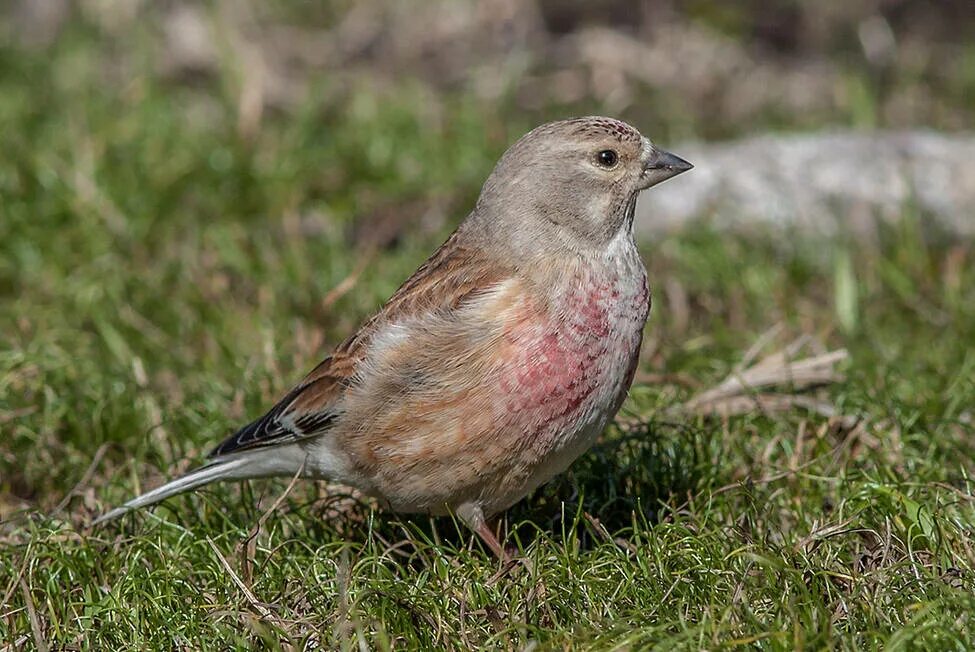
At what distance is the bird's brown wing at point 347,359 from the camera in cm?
445

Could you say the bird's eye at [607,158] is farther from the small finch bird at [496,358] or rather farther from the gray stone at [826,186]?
the gray stone at [826,186]

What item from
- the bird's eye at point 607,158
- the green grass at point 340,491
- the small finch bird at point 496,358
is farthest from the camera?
the bird's eye at point 607,158

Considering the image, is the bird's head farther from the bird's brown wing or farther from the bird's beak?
the bird's brown wing

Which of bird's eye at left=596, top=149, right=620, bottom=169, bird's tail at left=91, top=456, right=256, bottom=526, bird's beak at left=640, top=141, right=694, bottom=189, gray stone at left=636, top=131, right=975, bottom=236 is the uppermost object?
bird's eye at left=596, top=149, right=620, bottom=169

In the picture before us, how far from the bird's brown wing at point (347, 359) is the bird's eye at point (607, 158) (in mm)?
478

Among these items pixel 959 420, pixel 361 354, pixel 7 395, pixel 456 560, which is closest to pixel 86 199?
pixel 7 395

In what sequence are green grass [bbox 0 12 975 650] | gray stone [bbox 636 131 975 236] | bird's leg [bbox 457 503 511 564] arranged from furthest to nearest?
1. gray stone [bbox 636 131 975 236]
2. bird's leg [bbox 457 503 511 564]
3. green grass [bbox 0 12 975 650]

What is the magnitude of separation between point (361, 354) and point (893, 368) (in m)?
2.19

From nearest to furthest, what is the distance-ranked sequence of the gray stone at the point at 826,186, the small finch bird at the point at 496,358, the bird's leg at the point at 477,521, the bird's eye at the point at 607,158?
the small finch bird at the point at 496,358
the bird's leg at the point at 477,521
the bird's eye at the point at 607,158
the gray stone at the point at 826,186

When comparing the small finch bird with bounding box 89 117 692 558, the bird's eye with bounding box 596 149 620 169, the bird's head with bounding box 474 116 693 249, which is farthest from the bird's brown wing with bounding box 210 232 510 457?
the bird's eye with bounding box 596 149 620 169

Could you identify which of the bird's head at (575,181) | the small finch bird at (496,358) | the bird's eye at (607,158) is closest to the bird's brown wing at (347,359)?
the small finch bird at (496,358)

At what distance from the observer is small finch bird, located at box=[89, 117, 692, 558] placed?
4.19 m

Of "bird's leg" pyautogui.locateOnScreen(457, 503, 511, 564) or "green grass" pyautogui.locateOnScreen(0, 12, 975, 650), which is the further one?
"bird's leg" pyautogui.locateOnScreen(457, 503, 511, 564)

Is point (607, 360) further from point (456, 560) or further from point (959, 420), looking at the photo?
point (959, 420)
